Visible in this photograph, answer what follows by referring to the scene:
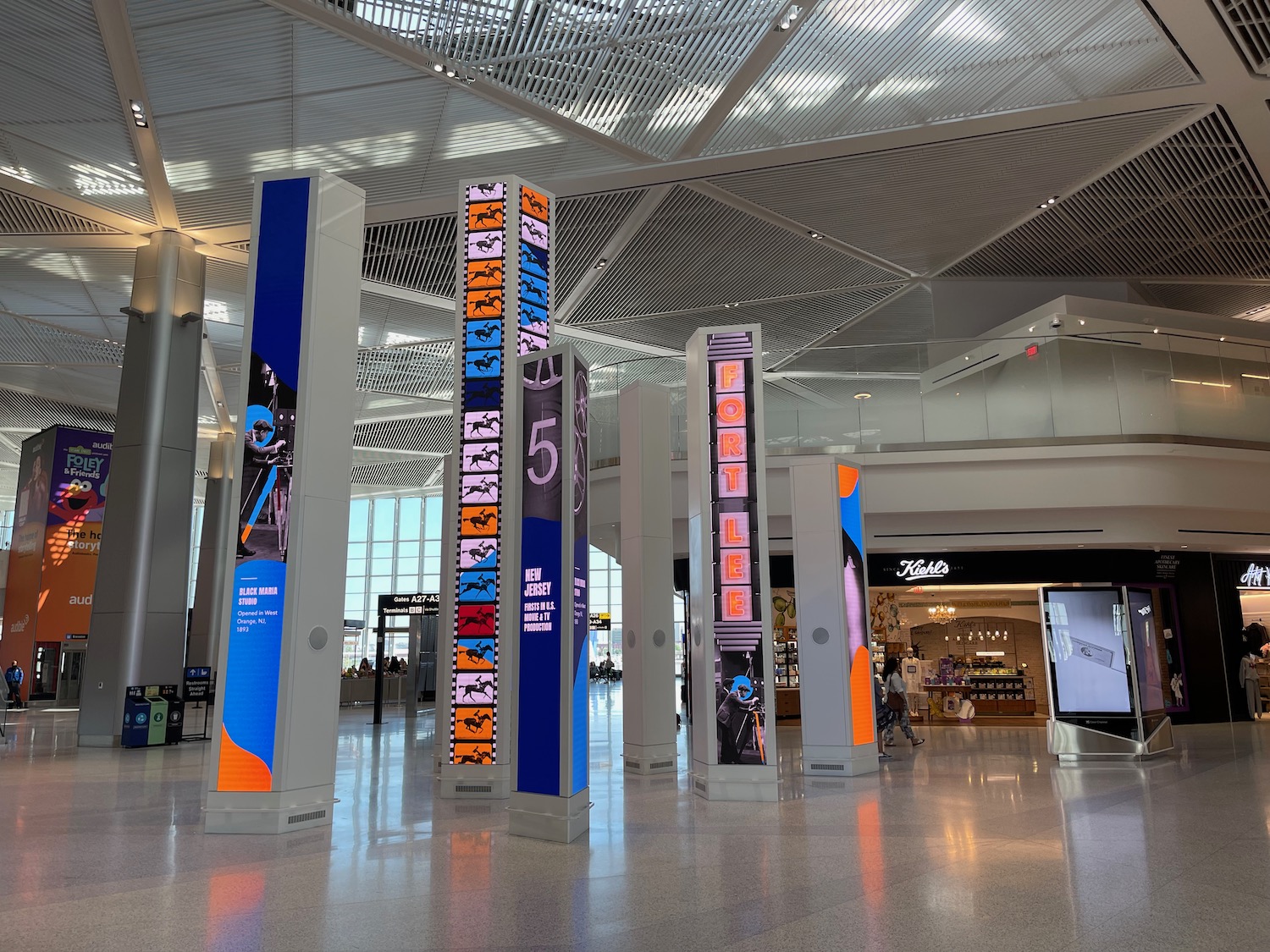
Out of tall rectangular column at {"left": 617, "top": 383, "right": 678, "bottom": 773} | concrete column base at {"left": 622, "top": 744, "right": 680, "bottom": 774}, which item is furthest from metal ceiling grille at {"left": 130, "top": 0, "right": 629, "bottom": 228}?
concrete column base at {"left": 622, "top": 744, "right": 680, "bottom": 774}

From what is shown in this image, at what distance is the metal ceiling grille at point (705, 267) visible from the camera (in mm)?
A: 15047

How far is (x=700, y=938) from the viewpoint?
4.00 meters

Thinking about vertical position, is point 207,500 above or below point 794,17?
below

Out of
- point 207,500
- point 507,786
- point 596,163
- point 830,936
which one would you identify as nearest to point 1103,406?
point 596,163

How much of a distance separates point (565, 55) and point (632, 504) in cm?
521

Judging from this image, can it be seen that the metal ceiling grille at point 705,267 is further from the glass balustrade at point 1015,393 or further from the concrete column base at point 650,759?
the concrete column base at point 650,759

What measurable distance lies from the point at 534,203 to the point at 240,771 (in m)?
6.14

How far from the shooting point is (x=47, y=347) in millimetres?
20688

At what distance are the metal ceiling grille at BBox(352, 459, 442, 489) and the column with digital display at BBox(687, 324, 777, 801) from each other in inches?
973

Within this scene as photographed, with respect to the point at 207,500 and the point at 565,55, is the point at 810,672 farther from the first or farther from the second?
the point at 207,500

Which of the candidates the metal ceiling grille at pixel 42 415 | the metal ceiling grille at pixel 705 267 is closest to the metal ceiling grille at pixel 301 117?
the metal ceiling grille at pixel 705 267

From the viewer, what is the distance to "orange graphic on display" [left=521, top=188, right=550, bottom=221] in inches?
383

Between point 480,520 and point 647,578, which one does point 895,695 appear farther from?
point 480,520

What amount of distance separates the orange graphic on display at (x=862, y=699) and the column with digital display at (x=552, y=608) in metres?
4.27
